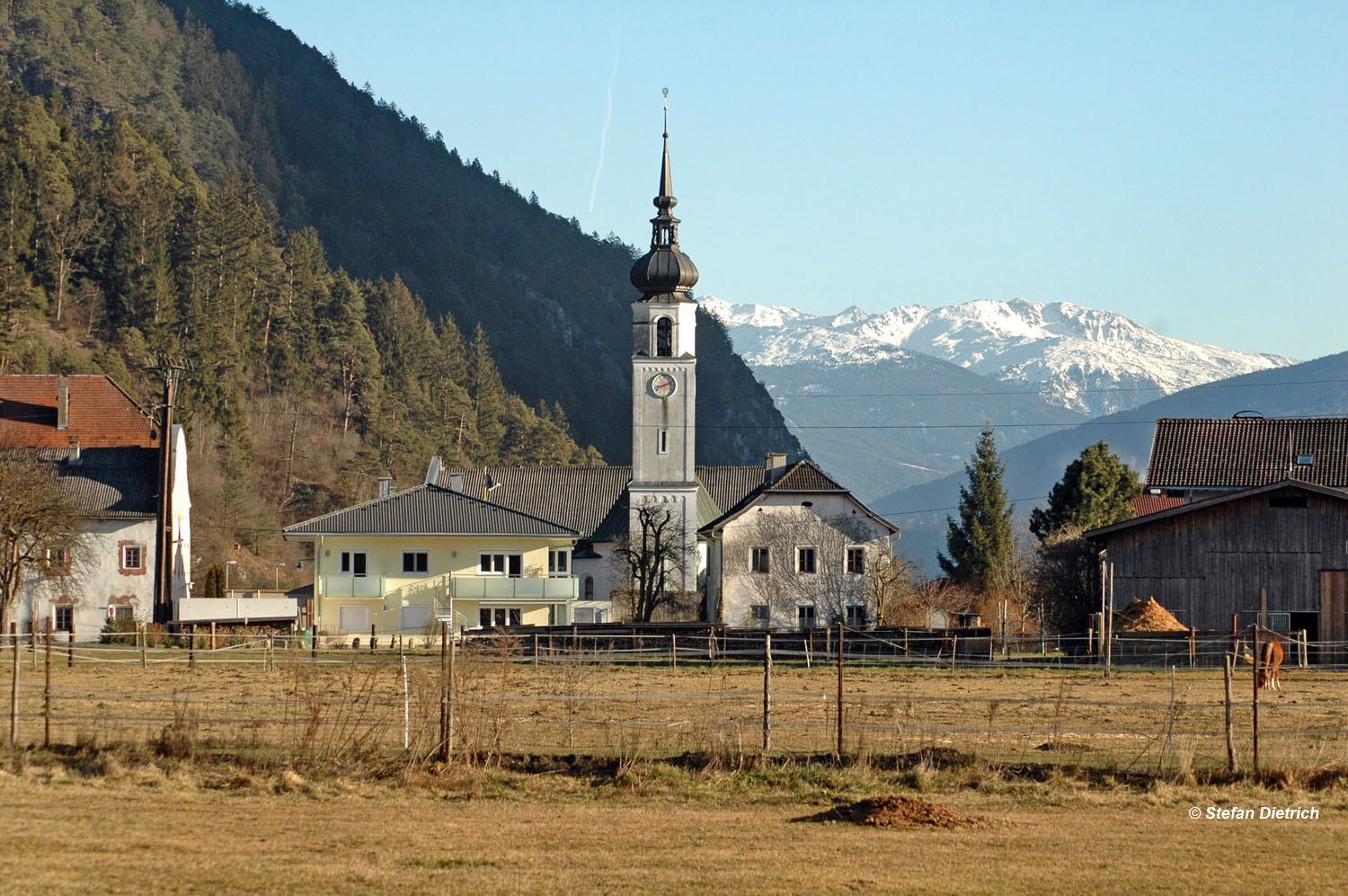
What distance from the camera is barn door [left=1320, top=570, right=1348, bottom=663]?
45.9 meters

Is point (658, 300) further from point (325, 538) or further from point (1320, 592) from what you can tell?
point (1320, 592)

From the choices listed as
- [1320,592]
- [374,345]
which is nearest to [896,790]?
[1320,592]

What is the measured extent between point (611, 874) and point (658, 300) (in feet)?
206

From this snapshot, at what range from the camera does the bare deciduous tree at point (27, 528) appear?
5048cm

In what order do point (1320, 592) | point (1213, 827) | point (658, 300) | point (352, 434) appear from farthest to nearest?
point (352, 434)
point (658, 300)
point (1320, 592)
point (1213, 827)

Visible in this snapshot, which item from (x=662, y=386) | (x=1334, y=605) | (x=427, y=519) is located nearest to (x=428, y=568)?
(x=427, y=519)

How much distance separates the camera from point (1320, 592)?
46.0 meters

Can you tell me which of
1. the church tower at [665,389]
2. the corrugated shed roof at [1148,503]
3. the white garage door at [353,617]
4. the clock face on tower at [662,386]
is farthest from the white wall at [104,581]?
the corrugated shed roof at [1148,503]

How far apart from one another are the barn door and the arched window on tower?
120ft

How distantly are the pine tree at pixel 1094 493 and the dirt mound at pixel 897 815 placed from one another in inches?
2026

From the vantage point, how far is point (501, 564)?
64500 mm

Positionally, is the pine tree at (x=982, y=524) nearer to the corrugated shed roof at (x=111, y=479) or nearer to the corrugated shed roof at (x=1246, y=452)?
the corrugated shed roof at (x=1246, y=452)

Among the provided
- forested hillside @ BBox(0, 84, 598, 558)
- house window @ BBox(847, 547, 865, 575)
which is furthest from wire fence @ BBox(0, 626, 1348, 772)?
forested hillside @ BBox(0, 84, 598, 558)
